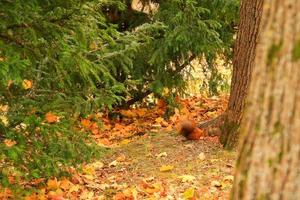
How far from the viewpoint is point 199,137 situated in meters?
7.20

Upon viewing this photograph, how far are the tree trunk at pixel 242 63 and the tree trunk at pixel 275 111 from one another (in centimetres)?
377

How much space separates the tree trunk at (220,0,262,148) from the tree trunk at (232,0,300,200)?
3.77 m

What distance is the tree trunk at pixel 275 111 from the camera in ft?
7.56

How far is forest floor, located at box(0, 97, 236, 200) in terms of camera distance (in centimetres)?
551

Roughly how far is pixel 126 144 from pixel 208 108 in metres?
2.71

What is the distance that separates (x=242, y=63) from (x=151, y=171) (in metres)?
1.72

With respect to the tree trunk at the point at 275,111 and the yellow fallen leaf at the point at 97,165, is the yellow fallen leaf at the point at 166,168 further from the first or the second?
the tree trunk at the point at 275,111

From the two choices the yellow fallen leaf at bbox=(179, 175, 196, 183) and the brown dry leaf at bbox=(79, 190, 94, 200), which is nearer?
the brown dry leaf at bbox=(79, 190, 94, 200)

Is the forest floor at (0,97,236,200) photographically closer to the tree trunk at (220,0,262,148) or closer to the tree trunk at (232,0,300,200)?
the tree trunk at (220,0,262,148)

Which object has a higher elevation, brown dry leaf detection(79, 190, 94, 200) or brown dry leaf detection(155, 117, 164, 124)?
brown dry leaf detection(155, 117, 164, 124)

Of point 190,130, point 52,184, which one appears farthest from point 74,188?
point 190,130

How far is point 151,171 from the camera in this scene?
20.6 ft

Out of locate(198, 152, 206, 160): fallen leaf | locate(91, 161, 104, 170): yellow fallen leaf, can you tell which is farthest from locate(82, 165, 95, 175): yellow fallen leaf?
locate(198, 152, 206, 160): fallen leaf

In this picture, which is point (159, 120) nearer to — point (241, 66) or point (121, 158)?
point (121, 158)
